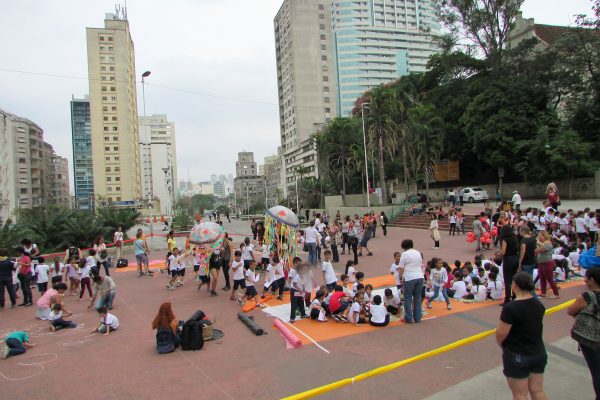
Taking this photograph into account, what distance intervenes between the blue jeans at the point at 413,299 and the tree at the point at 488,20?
3555 centimetres

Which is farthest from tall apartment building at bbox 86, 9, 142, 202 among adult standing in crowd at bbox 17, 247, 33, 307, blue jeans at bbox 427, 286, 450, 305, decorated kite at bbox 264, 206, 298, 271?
blue jeans at bbox 427, 286, 450, 305

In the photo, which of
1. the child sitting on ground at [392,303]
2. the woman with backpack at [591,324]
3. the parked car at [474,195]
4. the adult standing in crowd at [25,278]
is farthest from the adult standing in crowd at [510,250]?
the parked car at [474,195]

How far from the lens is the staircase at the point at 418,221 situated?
2408 centimetres

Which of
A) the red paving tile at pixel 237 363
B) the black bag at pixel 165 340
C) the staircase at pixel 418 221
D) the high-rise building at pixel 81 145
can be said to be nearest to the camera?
the red paving tile at pixel 237 363

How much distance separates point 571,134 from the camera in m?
28.6

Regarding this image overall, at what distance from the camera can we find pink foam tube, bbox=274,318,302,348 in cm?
706

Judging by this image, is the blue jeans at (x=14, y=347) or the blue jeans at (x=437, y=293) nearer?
the blue jeans at (x=14, y=347)

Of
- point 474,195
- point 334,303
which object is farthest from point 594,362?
point 474,195

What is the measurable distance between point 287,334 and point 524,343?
456 centimetres

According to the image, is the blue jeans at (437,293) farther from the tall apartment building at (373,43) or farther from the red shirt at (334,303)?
the tall apartment building at (373,43)

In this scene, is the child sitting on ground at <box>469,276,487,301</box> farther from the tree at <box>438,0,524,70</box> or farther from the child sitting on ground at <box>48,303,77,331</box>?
the tree at <box>438,0,524,70</box>

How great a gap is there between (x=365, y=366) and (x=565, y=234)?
40.3 feet

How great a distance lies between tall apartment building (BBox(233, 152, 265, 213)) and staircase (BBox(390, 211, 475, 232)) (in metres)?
91.5

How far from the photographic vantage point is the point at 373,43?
110m
